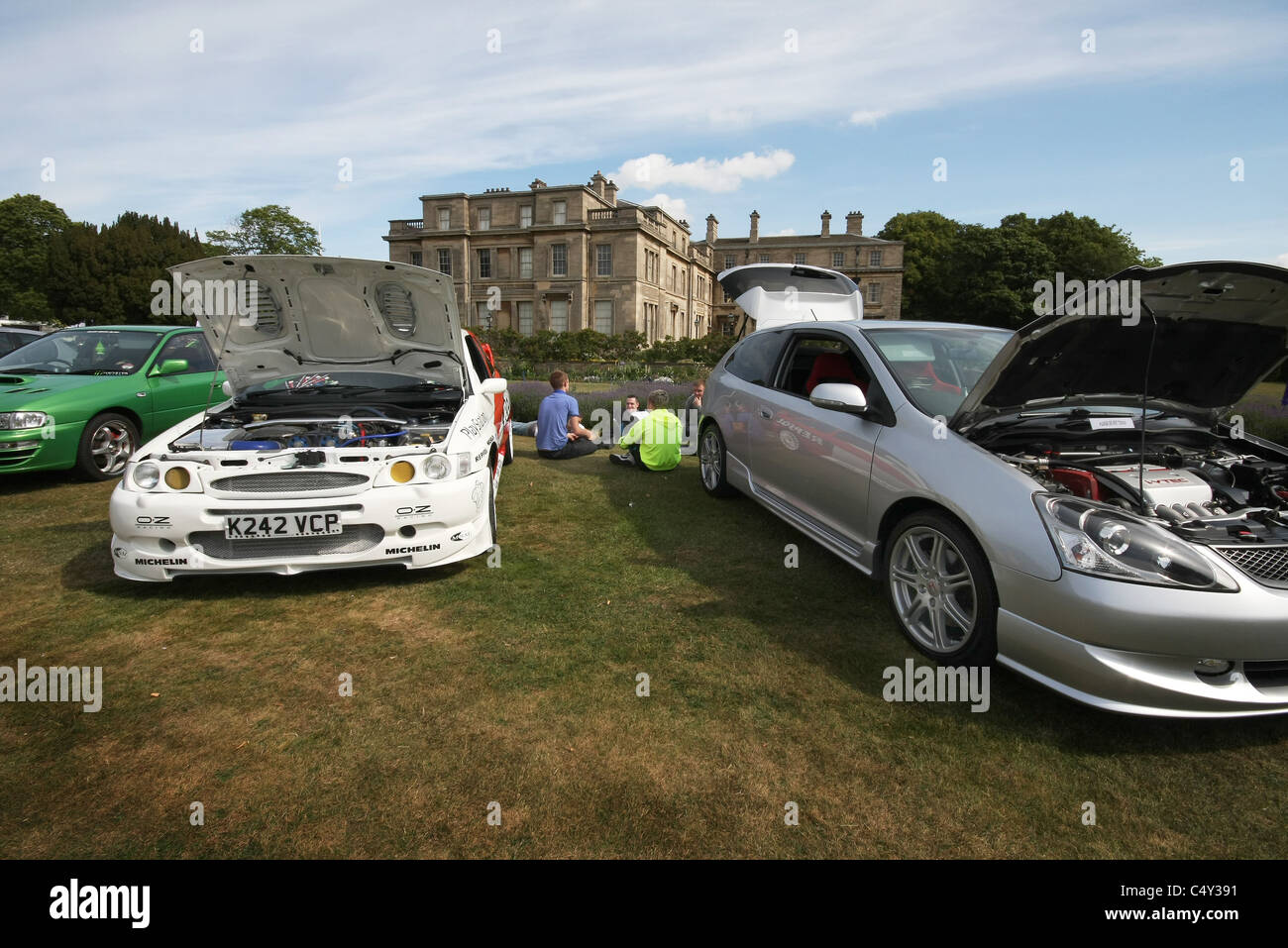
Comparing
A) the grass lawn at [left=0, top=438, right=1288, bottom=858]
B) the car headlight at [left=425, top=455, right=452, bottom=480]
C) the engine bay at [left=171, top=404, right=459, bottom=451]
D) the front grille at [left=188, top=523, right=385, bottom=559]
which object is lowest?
the grass lawn at [left=0, top=438, right=1288, bottom=858]

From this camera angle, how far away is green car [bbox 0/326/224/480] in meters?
6.63

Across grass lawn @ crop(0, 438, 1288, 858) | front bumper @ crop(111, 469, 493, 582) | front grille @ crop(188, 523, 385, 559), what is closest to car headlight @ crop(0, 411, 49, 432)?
grass lawn @ crop(0, 438, 1288, 858)

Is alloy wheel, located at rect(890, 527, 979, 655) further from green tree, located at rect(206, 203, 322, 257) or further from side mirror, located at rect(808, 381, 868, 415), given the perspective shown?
green tree, located at rect(206, 203, 322, 257)

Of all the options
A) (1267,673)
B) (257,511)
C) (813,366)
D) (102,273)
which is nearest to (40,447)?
(257,511)

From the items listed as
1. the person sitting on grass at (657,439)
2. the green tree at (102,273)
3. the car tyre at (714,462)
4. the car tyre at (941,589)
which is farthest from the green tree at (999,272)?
the green tree at (102,273)

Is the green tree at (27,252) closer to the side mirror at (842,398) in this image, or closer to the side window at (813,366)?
the side window at (813,366)

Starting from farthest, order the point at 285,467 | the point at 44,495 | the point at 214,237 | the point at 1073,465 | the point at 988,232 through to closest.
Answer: the point at 214,237 < the point at 988,232 < the point at 44,495 < the point at 285,467 < the point at 1073,465

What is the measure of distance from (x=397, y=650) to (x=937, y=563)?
2.84 meters

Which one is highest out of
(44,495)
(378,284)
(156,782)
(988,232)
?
(988,232)

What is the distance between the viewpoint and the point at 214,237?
62500 mm

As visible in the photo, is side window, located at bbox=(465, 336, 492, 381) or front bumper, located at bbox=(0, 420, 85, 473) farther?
side window, located at bbox=(465, 336, 492, 381)

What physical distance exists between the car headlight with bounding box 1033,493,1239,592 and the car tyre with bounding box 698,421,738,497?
12.3 feet
